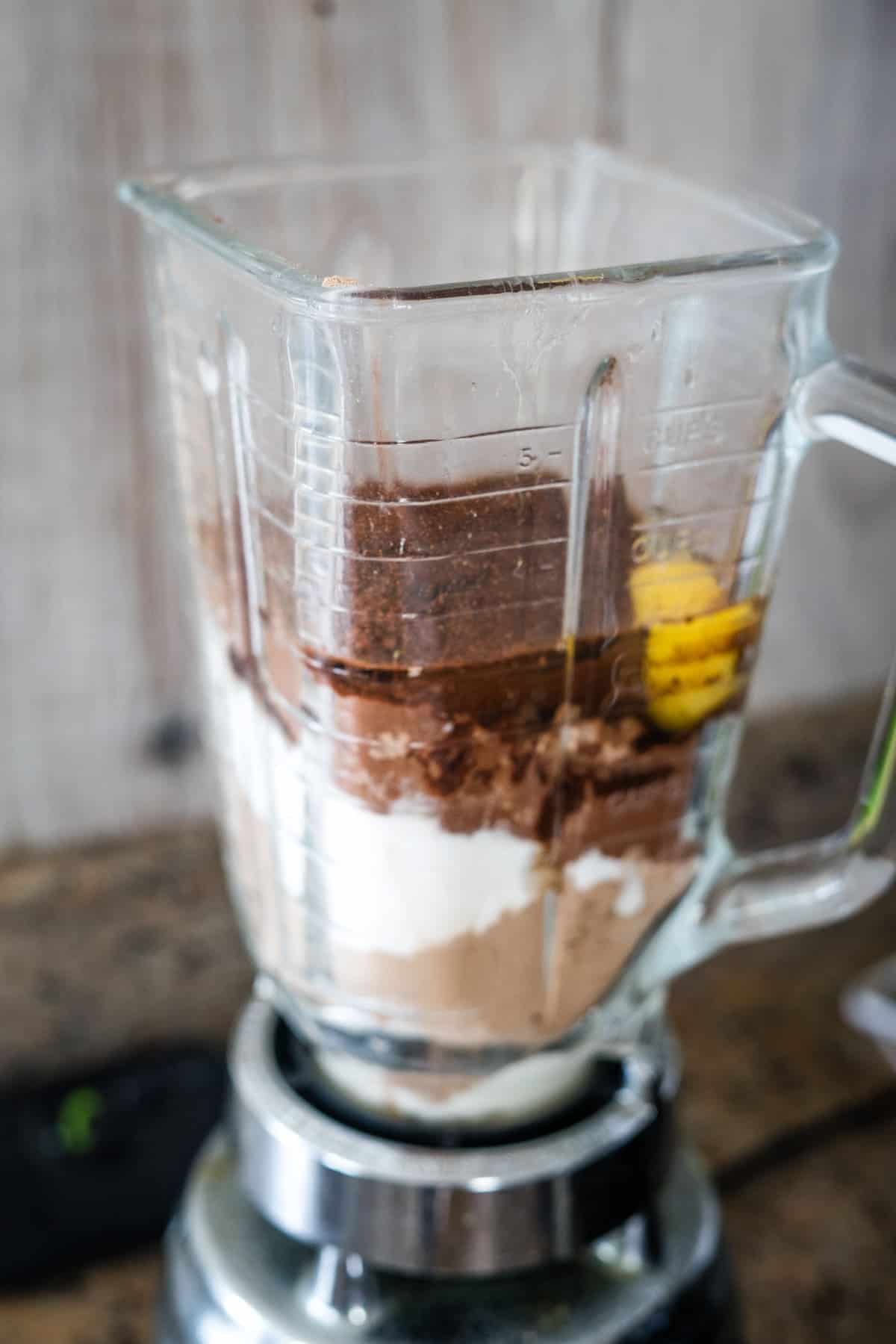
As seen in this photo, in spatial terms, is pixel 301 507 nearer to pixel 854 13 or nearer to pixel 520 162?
pixel 520 162

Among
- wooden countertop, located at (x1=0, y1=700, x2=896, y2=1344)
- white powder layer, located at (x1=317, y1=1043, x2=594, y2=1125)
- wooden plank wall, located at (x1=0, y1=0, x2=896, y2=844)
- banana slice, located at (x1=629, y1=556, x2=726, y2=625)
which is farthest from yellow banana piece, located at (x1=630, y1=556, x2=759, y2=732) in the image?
wooden countertop, located at (x1=0, y1=700, x2=896, y2=1344)

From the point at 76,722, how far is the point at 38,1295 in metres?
0.31

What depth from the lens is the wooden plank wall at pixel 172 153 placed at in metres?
0.64

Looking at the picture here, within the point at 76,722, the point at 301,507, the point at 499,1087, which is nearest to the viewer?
the point at 301,507

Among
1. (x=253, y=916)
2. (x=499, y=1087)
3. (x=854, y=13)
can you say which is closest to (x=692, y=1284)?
(x=499, y=1087)

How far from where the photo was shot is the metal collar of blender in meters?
0.50

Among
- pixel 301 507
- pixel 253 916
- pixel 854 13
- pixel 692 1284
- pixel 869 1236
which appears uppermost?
pixel 854 13

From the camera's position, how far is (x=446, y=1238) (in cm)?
50

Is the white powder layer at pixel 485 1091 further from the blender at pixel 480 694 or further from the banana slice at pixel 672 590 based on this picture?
the banana slice at pixel 672 590

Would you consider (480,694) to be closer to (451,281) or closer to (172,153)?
(451,281)

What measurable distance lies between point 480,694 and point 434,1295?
0.25 m

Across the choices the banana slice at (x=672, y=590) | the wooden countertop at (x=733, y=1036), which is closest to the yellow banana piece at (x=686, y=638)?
the banana slice at (x=672, y=590)

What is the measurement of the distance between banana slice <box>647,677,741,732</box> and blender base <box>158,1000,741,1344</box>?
0.16m

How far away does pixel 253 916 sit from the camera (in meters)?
0.54
